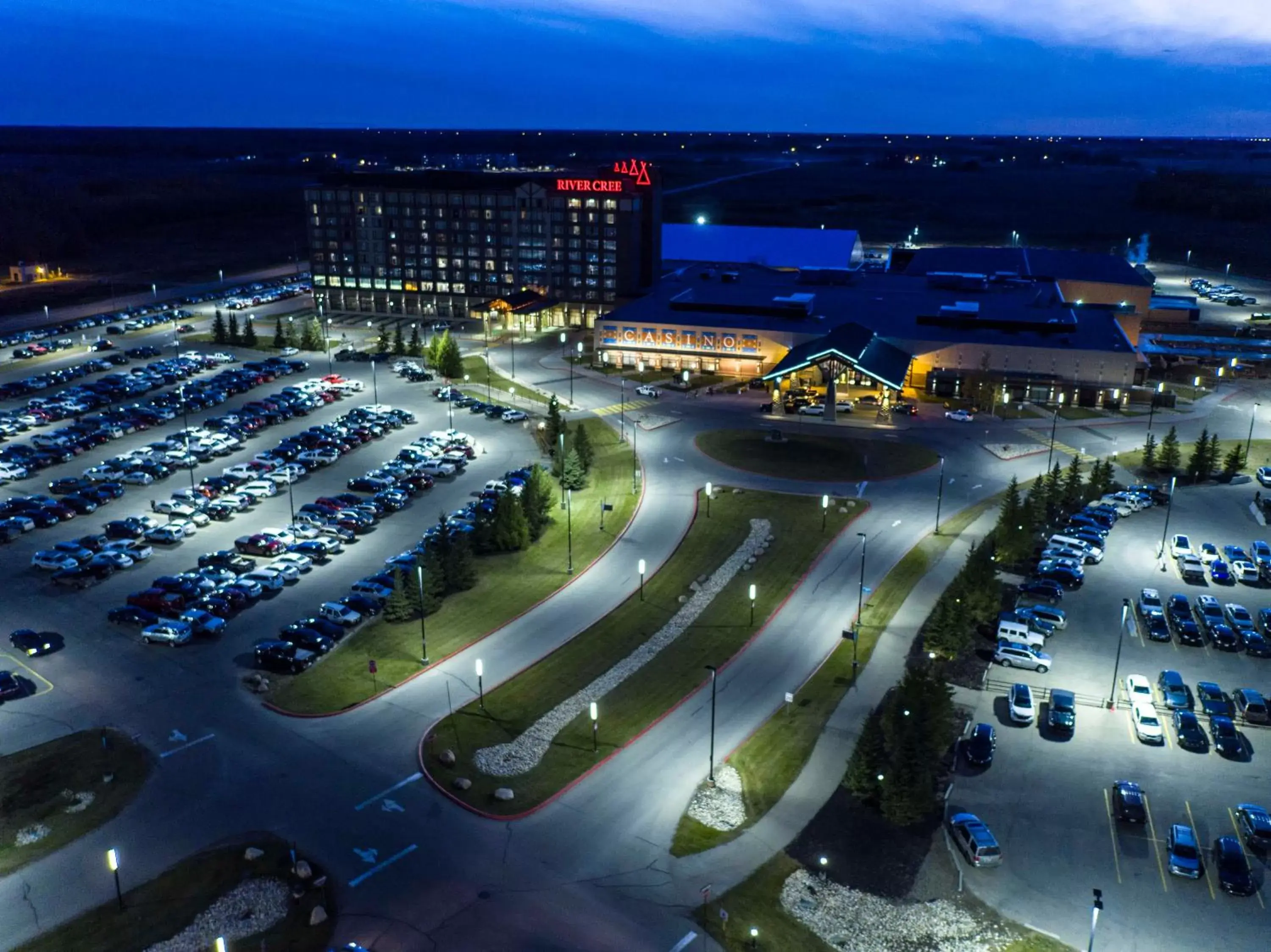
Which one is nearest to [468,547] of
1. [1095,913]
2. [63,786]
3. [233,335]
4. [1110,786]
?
[63,786]

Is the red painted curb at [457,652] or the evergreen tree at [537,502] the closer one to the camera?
the red painted curb at [457,652]

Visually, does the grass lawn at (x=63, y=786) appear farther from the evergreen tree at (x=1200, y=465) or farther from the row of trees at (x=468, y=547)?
the evergreen tree at (x=1200, y=465)

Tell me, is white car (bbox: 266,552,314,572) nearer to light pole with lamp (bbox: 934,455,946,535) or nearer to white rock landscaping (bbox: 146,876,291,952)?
white rock landscaping (bbox: 146,876,291,952)

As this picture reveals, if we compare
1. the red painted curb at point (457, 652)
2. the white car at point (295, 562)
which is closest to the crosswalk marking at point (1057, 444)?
the red painted curb at point (457, 652)

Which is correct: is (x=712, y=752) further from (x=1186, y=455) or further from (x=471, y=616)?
(x=1186, y=455)

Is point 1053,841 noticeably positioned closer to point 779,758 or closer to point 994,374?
point 779,758

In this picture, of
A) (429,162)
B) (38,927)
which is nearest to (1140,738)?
(38,927)
